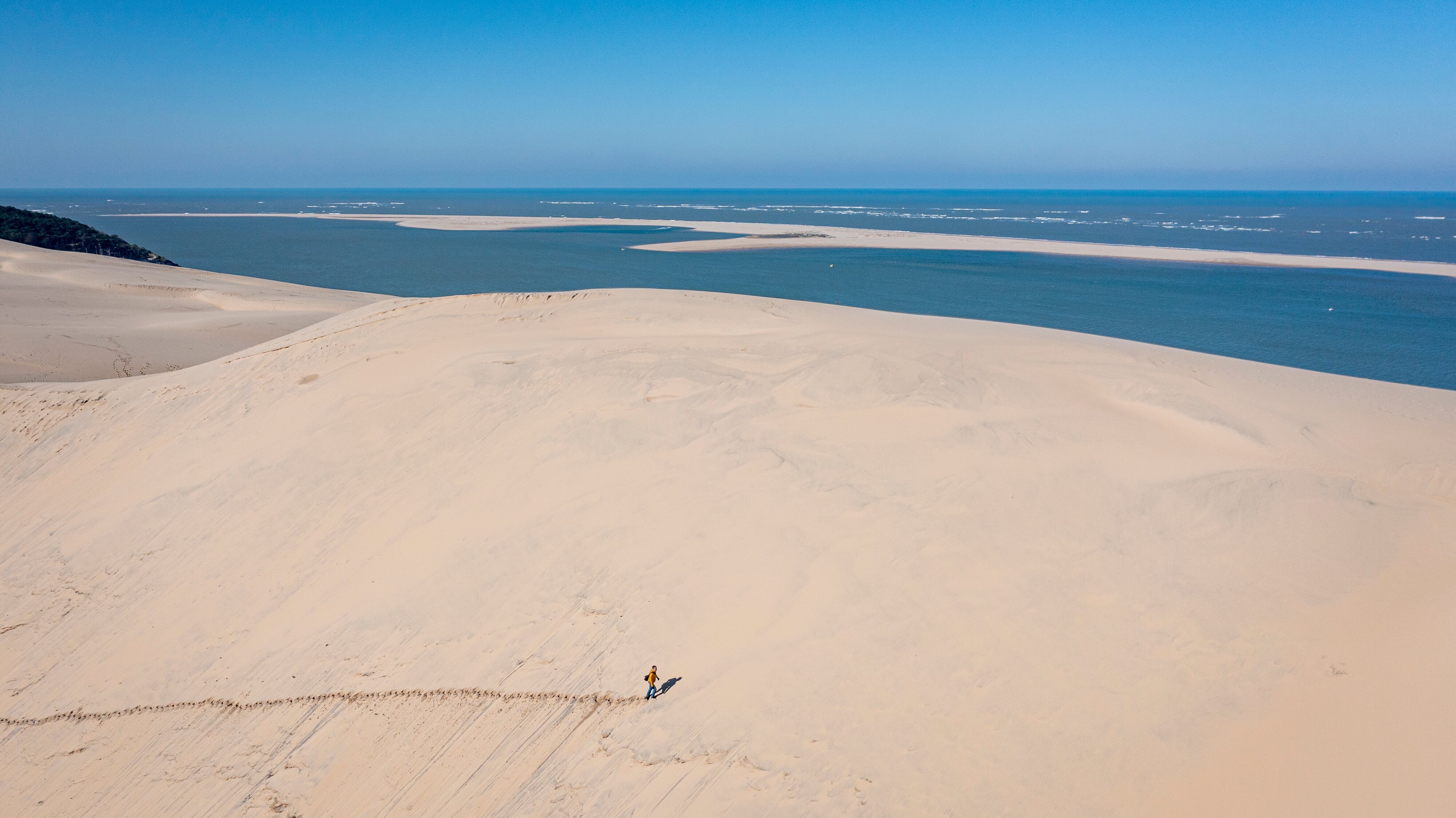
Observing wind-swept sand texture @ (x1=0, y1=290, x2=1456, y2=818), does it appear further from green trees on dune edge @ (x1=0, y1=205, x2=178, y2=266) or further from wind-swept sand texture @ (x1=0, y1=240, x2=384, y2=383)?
green trees on dune edge @ (x1=0, y1=205, x2=178, y2=266)

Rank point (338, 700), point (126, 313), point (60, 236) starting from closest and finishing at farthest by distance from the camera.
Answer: point (338, 700), point (126, 313), point (60, 236)

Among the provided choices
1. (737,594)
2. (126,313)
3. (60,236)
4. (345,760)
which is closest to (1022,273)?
(737,594)

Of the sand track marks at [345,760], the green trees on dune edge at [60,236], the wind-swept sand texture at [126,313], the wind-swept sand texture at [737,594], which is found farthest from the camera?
the green trees on dune edge at [60,236]

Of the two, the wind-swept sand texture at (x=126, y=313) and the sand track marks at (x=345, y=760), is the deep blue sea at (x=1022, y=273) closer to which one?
the wind-swept sand texture at (x=126, y=313)

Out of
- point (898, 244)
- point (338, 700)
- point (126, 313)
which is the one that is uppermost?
point (898, 244)

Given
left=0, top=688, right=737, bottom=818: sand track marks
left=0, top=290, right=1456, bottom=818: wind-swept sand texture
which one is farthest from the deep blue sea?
left=0, top=688, right=737, bottom=818: sand track marks

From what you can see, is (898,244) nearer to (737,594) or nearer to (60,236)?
(60,236)

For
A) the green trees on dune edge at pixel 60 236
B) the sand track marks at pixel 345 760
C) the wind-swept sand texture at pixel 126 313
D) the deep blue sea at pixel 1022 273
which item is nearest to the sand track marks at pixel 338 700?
the sand track marks at pixel 345 760
